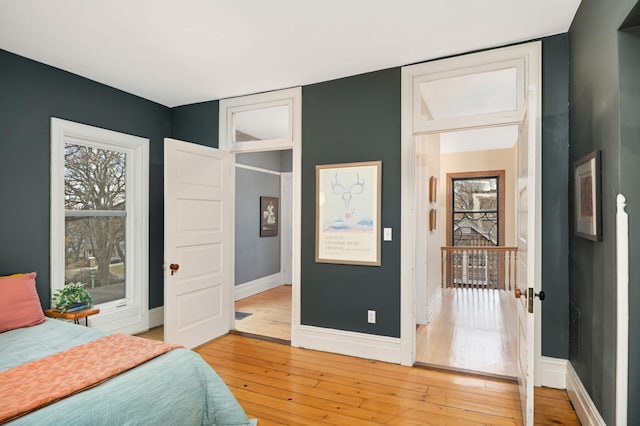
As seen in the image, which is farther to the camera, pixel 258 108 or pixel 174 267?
pixel 258 108

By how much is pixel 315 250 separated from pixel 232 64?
1.89 meters

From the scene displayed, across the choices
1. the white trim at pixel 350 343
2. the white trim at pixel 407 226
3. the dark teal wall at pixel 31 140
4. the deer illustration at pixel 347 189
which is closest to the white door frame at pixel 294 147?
the white trim at pixel 350 343

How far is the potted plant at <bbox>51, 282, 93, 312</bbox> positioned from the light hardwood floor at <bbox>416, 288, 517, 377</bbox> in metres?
3.05

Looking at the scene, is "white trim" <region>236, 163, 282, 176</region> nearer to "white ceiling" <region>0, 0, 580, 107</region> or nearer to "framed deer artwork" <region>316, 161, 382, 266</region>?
"white ceiling" <region>0, 0, 580, 107</region>

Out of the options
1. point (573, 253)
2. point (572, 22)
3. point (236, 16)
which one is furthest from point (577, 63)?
point (236, 16)

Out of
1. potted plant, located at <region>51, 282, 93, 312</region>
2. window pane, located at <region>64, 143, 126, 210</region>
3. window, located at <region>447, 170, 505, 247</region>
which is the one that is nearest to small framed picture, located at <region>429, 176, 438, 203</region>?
window, located at <region>447, 170, 505, 247</region>

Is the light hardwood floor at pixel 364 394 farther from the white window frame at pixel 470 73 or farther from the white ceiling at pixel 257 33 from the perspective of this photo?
the white ceiling at pixel 257 33

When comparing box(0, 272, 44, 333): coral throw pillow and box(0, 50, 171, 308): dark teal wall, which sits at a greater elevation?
box(0, 50, 171, 308): dark teal wall

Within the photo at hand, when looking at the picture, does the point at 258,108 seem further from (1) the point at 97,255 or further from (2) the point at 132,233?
(1) the point at 97,255

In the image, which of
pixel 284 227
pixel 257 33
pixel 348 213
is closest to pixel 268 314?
pixel 348 213

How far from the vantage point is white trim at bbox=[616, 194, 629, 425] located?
5.46 ft

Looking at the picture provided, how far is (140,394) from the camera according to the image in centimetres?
168

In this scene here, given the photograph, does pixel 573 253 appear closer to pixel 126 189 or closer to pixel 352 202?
pixel 352 202

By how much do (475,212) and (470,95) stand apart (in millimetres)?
5314
